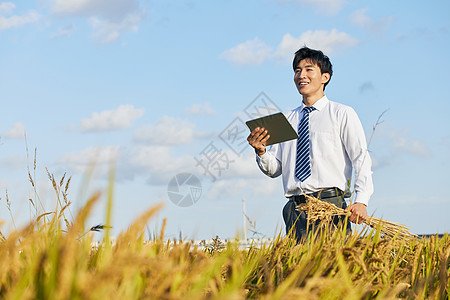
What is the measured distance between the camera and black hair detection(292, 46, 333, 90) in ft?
17.0

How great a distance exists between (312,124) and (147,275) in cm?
358

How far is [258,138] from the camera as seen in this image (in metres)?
4.63

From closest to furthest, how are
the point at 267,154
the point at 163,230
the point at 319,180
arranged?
1. the point at 163,230
2. the point at 319,180
3. the point at 267,154

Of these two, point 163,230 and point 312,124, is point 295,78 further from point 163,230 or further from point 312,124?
point 163,230

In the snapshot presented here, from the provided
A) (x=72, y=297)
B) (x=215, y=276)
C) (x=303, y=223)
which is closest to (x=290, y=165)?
(x=303, y=223)

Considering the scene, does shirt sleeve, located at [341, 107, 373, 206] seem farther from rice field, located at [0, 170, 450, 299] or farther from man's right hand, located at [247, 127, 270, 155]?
rice field, located at [0, 170, 450, 299]

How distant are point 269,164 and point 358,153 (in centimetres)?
89

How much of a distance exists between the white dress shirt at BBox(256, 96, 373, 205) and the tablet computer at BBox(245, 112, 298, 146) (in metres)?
0.39

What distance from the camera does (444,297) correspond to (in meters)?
2.71

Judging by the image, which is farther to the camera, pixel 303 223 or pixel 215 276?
pixel 303 223

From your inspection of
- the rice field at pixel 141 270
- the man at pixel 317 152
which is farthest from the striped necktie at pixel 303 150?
the rice field at pixel 141 270

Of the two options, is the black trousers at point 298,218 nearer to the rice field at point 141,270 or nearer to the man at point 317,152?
the man at point 317,152

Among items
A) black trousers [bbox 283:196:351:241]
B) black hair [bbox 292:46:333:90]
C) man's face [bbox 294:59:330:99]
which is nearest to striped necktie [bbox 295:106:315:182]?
man's face [bbox 294:59:330:99]

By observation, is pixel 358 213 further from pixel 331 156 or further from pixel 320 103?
pixel 320 103
